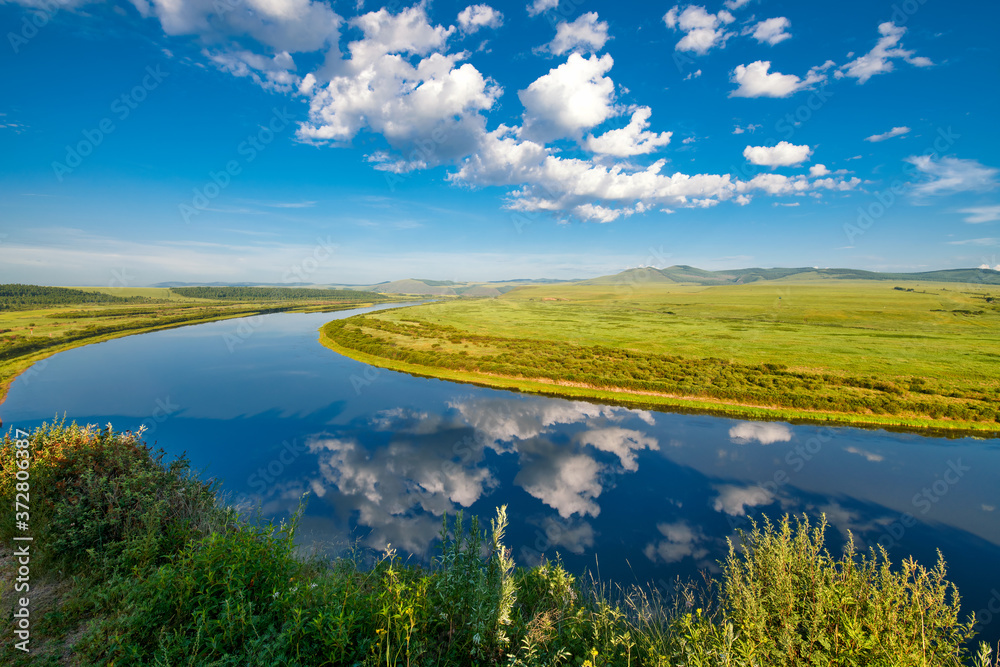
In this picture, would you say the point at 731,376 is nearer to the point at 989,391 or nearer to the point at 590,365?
the point at 590,365

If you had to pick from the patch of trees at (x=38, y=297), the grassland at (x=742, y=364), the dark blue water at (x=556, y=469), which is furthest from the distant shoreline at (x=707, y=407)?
the patch of trees at (x=38, y=297)

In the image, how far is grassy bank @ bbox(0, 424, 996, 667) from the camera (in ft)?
14.8

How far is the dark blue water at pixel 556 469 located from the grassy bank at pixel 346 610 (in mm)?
7011

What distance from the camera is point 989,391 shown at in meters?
30.3

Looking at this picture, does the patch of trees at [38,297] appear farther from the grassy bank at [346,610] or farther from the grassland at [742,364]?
the grassy bank at [346,610]

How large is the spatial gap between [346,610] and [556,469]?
16.1 metres

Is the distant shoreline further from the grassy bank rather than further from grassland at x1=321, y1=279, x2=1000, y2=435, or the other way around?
the grassy bank

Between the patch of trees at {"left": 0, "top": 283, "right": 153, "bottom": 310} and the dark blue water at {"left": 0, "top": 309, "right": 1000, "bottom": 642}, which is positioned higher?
the patch of trees at {"left": 0, "top": 283, "right": 153, "bottom": 310}

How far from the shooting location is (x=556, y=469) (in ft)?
65.3

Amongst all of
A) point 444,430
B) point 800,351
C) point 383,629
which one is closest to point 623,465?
point 444,430

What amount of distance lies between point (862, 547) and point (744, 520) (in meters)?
3.87

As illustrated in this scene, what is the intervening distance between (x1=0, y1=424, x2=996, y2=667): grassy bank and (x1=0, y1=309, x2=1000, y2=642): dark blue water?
701 cm

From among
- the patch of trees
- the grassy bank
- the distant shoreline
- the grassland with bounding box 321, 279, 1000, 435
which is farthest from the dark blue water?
the patch of trees

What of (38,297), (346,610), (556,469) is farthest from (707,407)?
(38,297)
